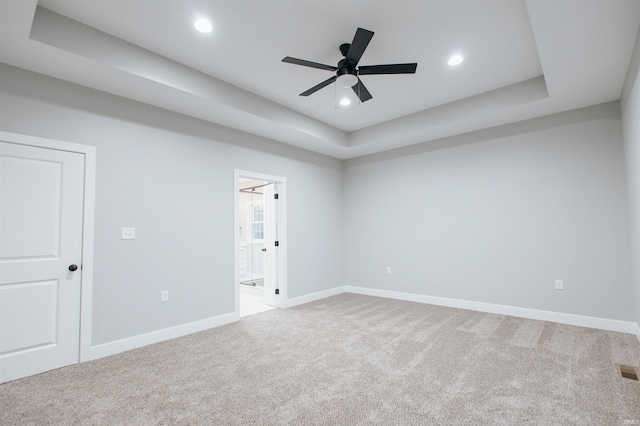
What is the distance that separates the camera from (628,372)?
256cm

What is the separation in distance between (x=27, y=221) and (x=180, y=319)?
1.82 metres

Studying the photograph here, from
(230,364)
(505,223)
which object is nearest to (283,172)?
(230,364)

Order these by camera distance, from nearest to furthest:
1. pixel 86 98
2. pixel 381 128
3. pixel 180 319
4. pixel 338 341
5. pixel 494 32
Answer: pixel 494 32 → pixel 86 98 → pixel 338 341 → pixel 180 319 → pixel 381 128

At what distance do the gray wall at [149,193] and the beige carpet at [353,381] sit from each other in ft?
1.57

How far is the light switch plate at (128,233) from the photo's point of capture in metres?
3.30

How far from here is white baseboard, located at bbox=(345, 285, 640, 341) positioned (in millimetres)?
3582

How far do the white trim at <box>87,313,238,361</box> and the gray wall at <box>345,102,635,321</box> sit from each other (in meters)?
2.95

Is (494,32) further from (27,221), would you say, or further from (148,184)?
(27,221)

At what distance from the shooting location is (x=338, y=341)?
3.41 metres

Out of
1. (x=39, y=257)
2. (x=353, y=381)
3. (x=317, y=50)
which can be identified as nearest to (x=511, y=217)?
(x=353, y=381)

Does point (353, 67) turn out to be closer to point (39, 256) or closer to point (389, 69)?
point (389, 69)

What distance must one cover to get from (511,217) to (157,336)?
192 inches

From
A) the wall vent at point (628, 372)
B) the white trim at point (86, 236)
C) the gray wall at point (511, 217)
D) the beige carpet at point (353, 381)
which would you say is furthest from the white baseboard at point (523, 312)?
the white trim at point (86, 236)

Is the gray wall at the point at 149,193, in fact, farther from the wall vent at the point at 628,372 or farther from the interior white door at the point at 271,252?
the wall vent at the point at 628,372
